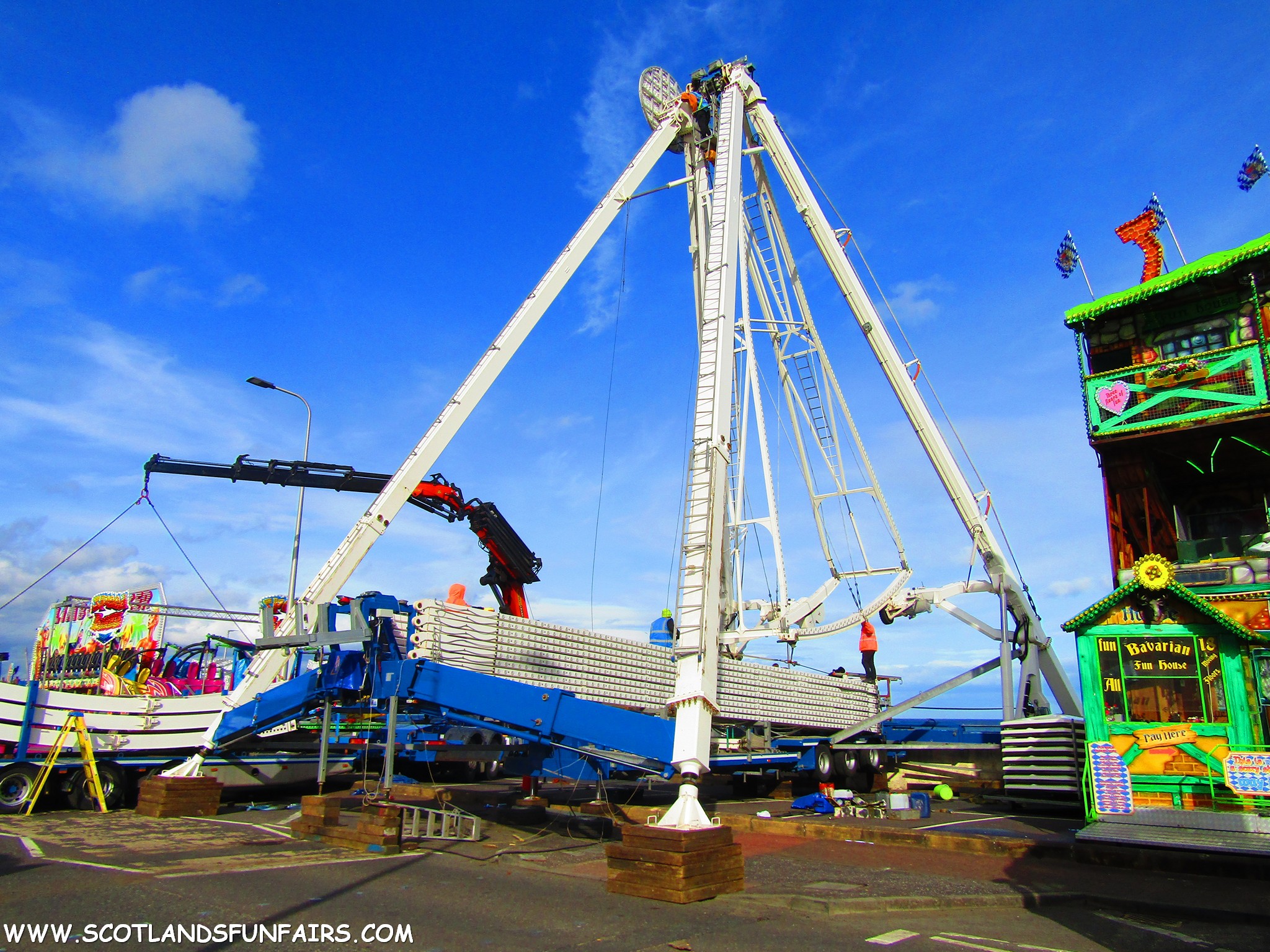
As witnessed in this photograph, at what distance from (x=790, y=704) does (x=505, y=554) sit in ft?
29.2

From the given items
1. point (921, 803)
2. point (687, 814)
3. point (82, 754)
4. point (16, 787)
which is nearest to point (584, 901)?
point (687, 814)

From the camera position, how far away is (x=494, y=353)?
55.3 ft

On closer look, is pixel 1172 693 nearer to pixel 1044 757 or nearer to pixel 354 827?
pixel 1044 757

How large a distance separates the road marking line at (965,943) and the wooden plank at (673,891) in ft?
7.43

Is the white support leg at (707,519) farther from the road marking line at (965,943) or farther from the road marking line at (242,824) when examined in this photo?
the road marking line at (242,824)

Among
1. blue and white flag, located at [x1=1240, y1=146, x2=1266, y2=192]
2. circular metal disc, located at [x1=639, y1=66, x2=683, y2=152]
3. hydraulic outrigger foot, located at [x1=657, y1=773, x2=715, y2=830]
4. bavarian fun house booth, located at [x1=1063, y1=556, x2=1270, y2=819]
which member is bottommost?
hydraulic outrigger foot, located at [x1=657, y1=773, x2=715, y2=830]

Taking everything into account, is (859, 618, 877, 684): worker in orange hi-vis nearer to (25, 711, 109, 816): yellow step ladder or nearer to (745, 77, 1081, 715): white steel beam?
(745, 77, 1081, 715): white steel beam

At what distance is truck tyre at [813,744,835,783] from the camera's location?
1841cm

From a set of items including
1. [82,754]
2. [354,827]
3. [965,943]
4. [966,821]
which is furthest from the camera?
[82,754]

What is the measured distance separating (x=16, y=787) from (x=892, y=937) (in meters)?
15.4

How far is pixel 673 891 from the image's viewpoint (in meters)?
8.20

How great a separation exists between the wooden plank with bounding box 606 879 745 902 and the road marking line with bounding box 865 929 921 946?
1886mm

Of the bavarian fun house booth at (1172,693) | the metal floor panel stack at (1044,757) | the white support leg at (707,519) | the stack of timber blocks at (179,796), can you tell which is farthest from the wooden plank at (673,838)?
the stack of timber blocks at (179,796)

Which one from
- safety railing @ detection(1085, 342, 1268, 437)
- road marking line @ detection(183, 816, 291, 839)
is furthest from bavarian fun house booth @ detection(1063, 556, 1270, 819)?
road marking line @ detection(183, 816, 291, 839)
